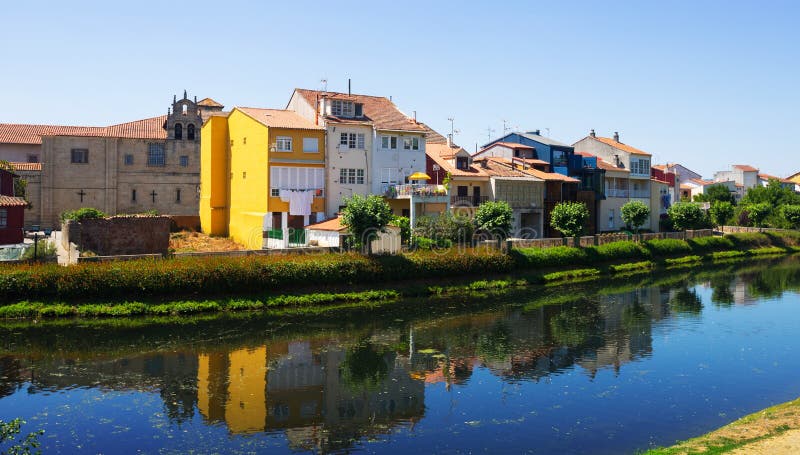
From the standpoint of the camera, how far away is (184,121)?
235 feet

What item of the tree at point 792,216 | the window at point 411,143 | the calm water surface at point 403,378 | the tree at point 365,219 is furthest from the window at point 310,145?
the tree at point 792,216

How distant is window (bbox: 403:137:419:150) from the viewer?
59.3m

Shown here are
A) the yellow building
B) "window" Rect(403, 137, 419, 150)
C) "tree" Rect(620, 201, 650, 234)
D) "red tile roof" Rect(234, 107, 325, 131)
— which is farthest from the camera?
"tree" Rect(620, 201, 650, 234)

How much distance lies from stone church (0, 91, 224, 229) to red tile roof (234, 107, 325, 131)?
13863mm

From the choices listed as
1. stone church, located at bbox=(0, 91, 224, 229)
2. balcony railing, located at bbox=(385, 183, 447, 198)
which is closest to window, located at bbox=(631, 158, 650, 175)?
balcony railing, located at bbox=(385, 183, 447, 198)

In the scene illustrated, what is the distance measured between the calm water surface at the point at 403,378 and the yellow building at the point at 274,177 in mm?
15881

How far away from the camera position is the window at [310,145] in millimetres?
54938

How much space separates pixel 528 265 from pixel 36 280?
1271 inches

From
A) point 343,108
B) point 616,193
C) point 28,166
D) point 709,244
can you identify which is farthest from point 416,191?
point 28,166

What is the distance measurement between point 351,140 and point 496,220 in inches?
535

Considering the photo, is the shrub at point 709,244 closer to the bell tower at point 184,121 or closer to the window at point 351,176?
the window at point 351,176

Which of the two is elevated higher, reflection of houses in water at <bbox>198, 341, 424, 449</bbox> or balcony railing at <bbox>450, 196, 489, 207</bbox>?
balcony railing at <bbox>450, 196, 489, 207</bbox>

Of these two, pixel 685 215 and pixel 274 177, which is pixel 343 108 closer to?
pixel 274 177

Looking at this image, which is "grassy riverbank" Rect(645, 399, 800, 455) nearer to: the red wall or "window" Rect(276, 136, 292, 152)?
the red wall
